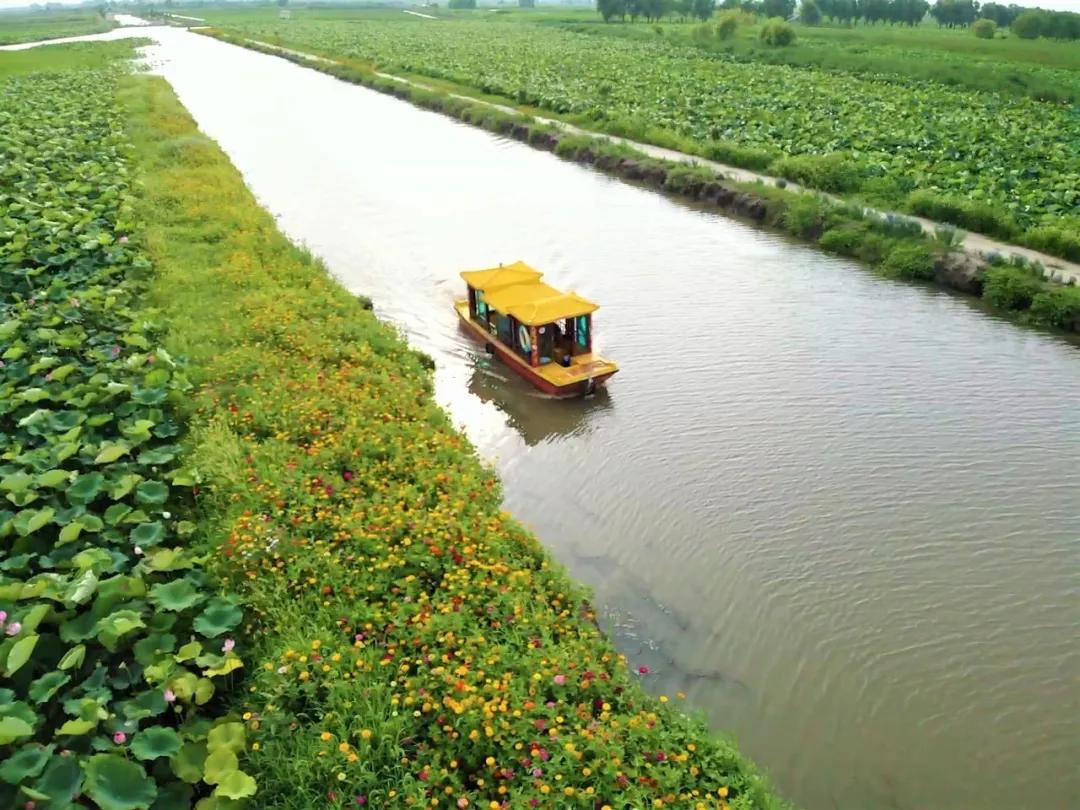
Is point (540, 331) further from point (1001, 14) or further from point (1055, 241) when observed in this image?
point (1001, 14)

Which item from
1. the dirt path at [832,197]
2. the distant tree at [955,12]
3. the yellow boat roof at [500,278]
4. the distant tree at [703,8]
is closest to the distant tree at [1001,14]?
the distant tree at [955,12]

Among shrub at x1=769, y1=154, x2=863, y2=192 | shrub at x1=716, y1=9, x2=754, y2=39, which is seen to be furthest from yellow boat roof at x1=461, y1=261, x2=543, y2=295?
shrub at x1=716, y1=9, x2=754, y2=39

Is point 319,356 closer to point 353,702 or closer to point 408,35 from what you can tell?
point 353,702

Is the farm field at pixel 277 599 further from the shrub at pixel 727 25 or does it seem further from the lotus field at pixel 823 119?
the shrub at pixel 727 25

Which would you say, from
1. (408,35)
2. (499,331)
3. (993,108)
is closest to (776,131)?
(993,108)

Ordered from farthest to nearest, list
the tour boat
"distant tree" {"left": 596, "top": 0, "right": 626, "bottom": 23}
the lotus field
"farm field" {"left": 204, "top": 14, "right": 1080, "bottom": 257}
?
1. "distant tree" {"left": 596, "top": 0, "right": 626, "bottom": 23}
2. the lotus field
3. "farm field" {"left": 204, "top": 14, "right": 1080, "bottom": 257}
4. the tour boat

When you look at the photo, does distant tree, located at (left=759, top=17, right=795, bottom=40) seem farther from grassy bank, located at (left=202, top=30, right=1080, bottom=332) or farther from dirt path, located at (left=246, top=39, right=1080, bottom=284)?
grassy bank, located at (left=202, top=30, right=1080, bottom=332)
